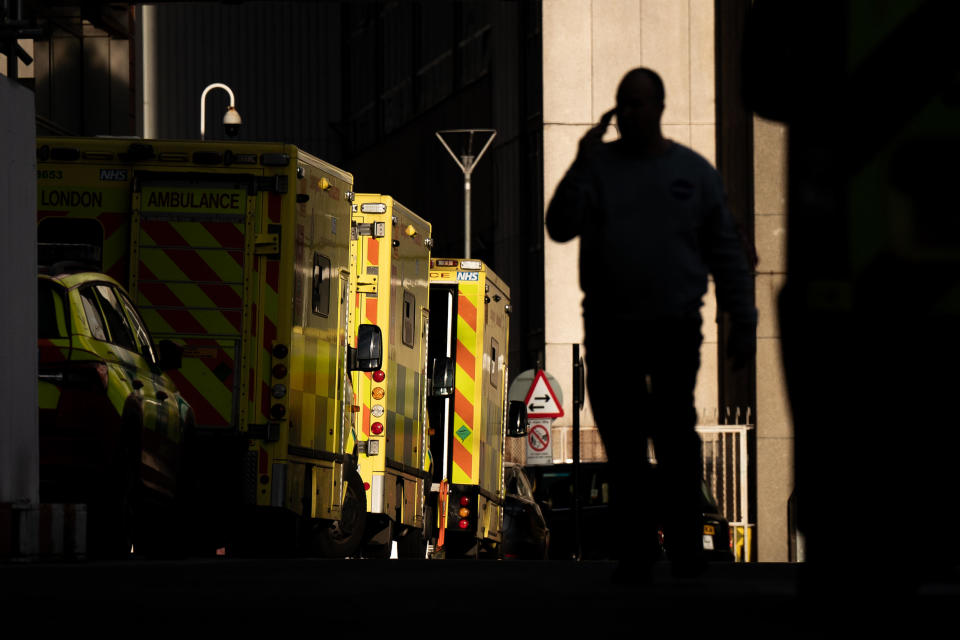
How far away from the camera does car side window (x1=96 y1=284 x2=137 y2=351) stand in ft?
45.6

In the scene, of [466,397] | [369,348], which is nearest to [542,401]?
[466,397]

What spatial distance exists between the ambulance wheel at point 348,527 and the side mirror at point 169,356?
12.6ft

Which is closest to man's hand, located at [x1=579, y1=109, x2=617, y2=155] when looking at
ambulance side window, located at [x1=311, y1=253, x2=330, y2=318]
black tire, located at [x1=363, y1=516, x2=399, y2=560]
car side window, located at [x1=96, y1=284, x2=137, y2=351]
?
car side window, located at [x1=96, y1=284, x2=137, y2=351]

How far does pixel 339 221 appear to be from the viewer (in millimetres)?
18344

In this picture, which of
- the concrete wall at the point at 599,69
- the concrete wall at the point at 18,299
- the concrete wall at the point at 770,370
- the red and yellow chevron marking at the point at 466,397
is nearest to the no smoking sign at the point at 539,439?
the red and yellow chevron marking at the point at 466,397

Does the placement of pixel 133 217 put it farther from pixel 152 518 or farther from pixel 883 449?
pixel 883 449

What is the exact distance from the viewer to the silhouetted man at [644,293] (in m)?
8.34

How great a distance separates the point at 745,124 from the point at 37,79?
501 inches

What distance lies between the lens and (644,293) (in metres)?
8.34

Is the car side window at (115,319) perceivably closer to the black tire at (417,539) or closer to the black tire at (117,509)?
the black tire at (117,509)

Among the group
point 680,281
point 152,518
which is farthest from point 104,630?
point 152,518

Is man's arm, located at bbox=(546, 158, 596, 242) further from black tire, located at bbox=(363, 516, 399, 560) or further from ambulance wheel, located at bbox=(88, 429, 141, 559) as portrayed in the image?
black tire, located at bbox=(363, 516, 399, 560)

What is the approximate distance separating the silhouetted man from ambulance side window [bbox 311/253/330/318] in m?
9.33

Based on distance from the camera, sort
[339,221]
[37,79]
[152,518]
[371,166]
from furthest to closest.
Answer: [371,166]
[37,79]
[339,221]
[152,518]
